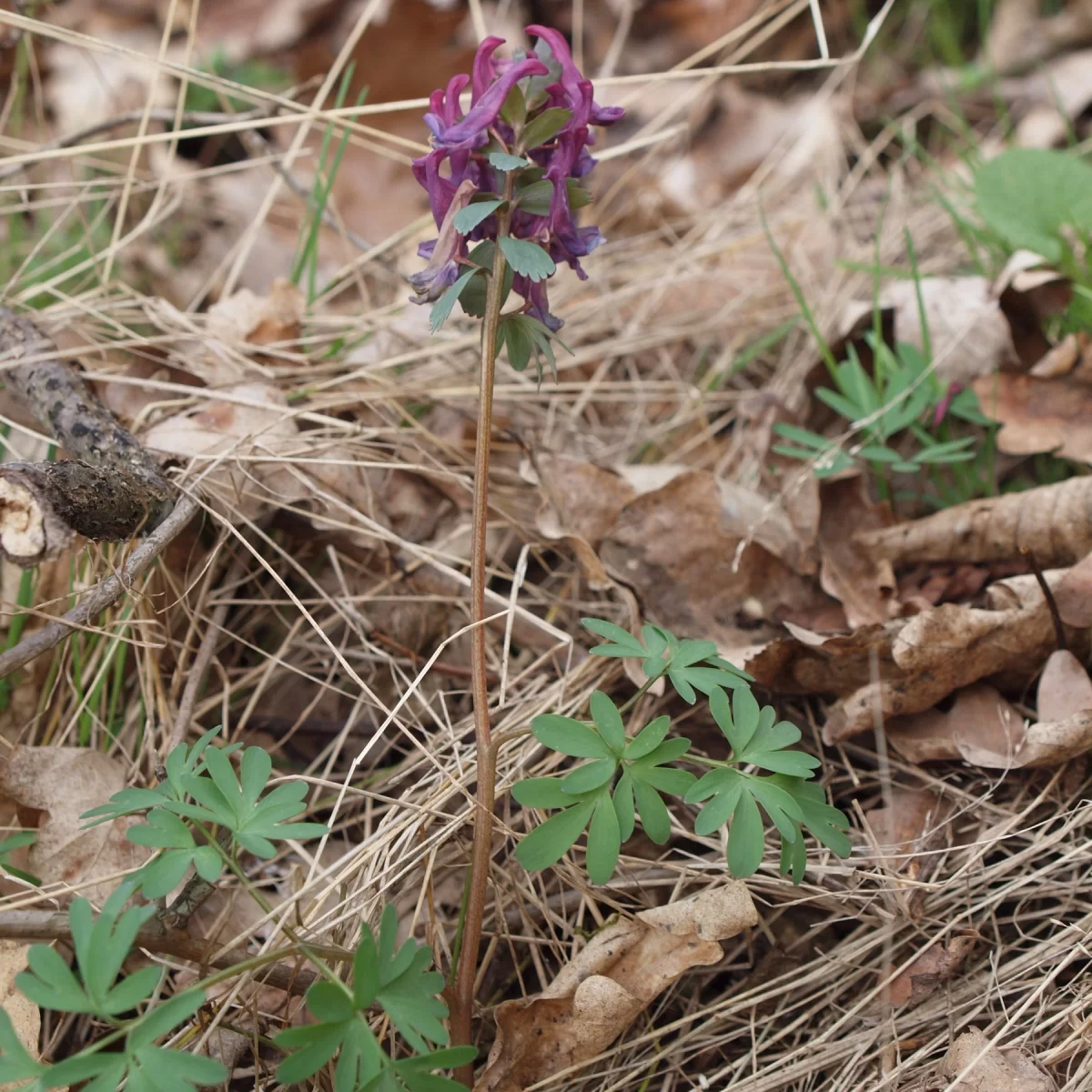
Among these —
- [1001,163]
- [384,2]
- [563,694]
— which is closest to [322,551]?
[563,694]

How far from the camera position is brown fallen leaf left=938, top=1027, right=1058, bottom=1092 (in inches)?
49.9

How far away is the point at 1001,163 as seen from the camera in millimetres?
2418

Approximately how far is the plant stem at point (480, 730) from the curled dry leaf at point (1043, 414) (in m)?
1.27

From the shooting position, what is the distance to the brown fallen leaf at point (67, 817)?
1562 millimetres

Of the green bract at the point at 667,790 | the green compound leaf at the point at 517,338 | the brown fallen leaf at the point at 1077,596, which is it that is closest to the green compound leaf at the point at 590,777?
the green bract at the point at 667,790

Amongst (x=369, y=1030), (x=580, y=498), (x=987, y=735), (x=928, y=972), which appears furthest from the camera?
(x=580, y=498)

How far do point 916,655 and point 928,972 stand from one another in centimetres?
52

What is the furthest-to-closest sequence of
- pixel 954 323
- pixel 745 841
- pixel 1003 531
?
pixel 954 323 < pixel 1003 531 < pixel 745 841

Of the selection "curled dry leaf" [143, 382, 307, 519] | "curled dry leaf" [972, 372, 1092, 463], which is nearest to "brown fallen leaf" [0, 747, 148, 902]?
"curled dry leaf" [143, 382, 307, 519]

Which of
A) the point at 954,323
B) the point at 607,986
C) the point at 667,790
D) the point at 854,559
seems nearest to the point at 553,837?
the point at 667,790

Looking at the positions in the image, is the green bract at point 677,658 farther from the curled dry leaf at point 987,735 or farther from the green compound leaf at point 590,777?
the curled dry leaf at point 987,735

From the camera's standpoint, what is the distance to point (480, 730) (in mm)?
1381

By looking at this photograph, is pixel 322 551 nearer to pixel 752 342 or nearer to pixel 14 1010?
pixel 14 1010

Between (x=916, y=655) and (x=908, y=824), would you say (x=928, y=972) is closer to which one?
(x=908, y=824)
